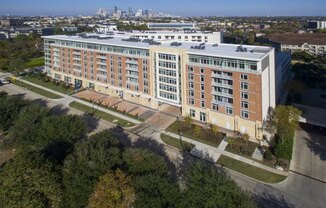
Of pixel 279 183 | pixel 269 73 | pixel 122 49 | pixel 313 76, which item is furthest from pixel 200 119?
pixel 313 76

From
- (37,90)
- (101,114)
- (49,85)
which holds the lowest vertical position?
(101,114)

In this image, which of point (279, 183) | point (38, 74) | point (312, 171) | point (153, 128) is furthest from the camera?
point (38, 74)

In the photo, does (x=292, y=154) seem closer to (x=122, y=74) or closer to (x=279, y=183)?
(x=279, y=183)

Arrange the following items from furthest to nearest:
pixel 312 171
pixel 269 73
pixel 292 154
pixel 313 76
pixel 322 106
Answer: pixel 313 76, pixel 322 106, pixel 269 73, pixel 292 154, pixel 312 171

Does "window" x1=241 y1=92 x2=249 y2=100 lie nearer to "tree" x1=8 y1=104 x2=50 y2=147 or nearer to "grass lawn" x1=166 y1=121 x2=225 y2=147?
"grass lawn" x1=166 y1=121 x2=225 y2=147

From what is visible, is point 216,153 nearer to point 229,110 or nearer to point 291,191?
point 229,110

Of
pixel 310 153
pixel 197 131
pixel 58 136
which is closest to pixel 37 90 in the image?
pixel 58 136

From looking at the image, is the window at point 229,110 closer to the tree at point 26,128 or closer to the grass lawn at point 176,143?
the grass lawn at point 176,143
